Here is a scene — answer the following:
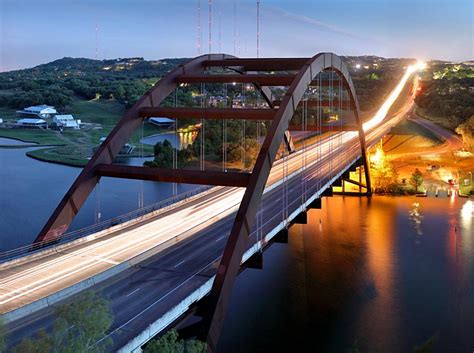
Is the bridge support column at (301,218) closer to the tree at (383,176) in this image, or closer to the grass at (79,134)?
the tree at (383,176)

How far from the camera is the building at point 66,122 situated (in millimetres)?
89769

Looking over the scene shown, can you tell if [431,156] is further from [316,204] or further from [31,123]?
[31,123]

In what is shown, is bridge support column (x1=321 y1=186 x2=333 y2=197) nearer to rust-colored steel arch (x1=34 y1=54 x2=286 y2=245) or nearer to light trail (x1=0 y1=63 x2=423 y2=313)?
light trail (x1=0 y1=63 x2=423 y2=313)

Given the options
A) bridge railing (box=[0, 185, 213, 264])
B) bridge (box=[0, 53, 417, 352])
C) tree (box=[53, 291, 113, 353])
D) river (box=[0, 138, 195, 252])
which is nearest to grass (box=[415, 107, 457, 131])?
river (box=[0, 138, 195, 252])

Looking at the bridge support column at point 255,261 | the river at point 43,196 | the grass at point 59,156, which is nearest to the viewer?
the bridge support column at point 255,261

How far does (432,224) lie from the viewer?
37.9m

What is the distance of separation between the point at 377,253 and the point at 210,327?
761 inches

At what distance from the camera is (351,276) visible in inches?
1073

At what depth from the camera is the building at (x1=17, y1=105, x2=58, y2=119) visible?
317 feet

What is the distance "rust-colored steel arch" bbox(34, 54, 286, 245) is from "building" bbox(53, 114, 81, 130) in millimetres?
70057

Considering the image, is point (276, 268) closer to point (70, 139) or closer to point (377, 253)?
point (377, 253)

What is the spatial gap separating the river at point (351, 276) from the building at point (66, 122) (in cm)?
4493

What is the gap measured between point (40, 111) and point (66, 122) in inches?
370

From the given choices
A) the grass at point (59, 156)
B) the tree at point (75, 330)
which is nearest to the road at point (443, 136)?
the grass at point (59, 156)
